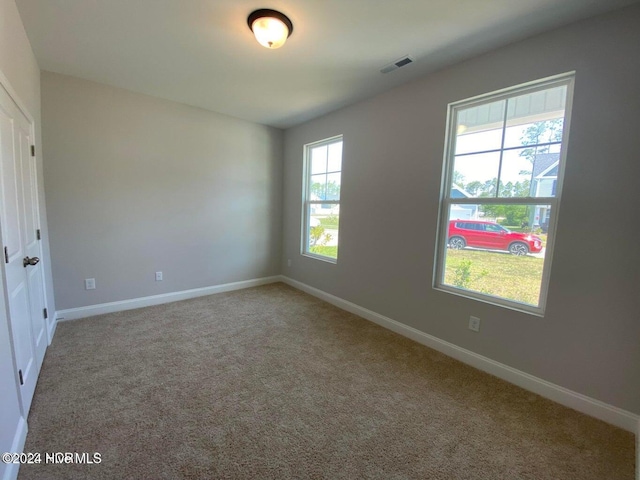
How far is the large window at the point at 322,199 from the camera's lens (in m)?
3.82

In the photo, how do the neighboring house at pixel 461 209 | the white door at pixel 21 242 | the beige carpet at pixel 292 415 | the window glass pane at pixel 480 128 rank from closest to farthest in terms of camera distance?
1. the beige carpet at pixel 292 415
2. the white door at pixel 21 242
3. the window glass pane at pixel 480 128
4. the neighboring house at pixel 461 209

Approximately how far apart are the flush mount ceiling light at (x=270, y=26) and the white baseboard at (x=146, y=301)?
3.23 metres

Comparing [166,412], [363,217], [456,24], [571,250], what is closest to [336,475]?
[166,412]

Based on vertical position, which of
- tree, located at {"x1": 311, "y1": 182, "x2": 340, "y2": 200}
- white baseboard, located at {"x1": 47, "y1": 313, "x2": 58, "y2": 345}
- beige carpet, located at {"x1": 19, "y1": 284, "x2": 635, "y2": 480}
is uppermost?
tree, located at {"x1": 311, "y1": 182, "x2": 340, "y2": 200}

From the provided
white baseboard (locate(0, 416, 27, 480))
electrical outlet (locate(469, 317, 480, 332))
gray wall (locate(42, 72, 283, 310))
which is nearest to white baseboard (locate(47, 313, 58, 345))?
gray wall (locate(42, 72, 283, 310))

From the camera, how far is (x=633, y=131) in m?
1.66

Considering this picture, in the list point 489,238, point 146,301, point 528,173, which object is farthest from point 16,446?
point 528,173

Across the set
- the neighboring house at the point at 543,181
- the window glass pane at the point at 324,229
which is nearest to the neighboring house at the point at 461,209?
the neighboring house at the point at 543,181

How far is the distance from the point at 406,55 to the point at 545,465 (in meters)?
2.96

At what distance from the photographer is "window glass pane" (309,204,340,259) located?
3.86m

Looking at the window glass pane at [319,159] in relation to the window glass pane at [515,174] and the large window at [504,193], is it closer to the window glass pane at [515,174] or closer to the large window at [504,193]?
the large window at [504,193]

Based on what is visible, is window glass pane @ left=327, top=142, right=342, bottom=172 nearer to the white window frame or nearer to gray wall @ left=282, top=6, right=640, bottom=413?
the white window frame

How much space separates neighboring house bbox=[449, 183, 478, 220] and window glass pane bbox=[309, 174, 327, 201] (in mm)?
1906

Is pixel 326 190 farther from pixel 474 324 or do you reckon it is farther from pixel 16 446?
pixel 16 446
